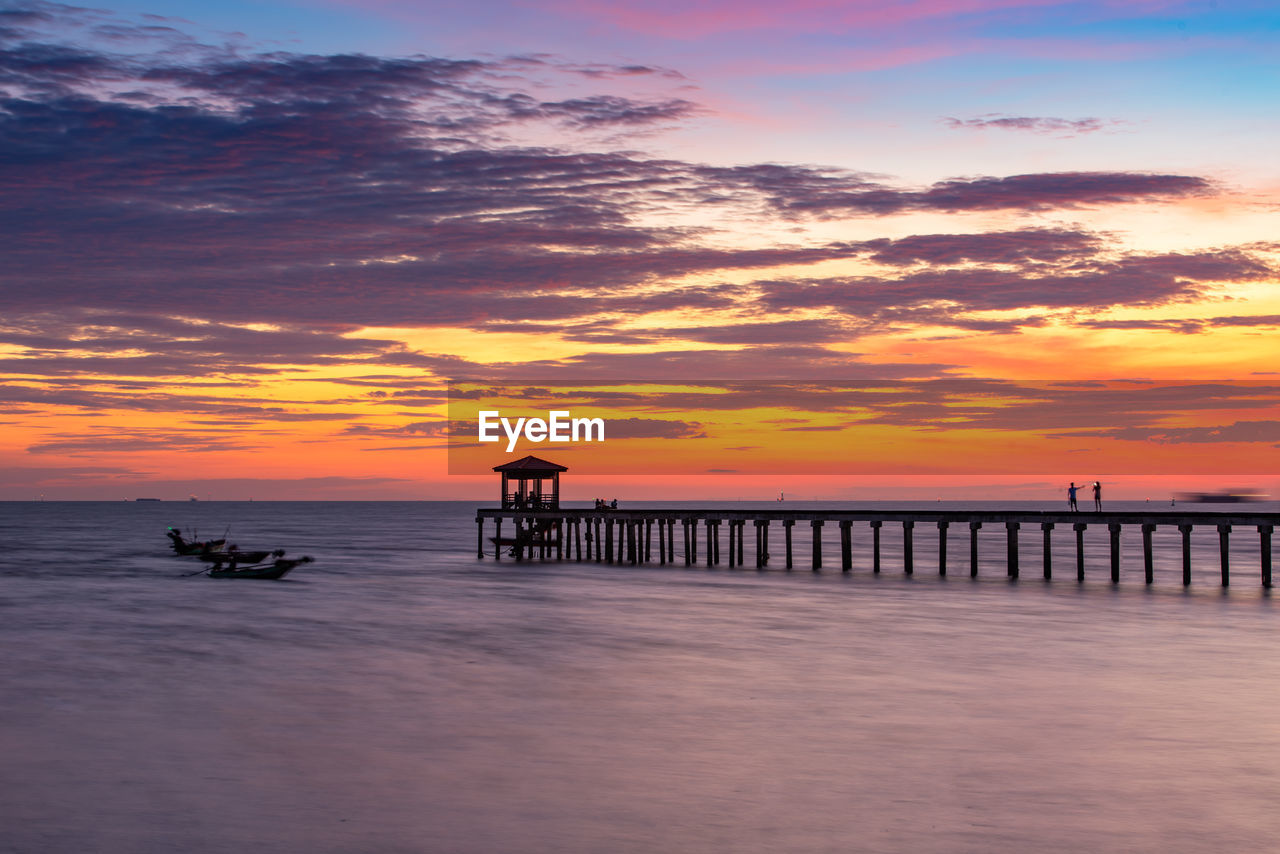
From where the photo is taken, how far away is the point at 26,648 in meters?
31.1

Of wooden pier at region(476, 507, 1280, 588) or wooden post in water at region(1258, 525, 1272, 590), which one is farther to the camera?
wooden post in water at region(1258, 525, 1272, 590)

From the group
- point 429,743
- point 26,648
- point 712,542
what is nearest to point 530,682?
point 429,743

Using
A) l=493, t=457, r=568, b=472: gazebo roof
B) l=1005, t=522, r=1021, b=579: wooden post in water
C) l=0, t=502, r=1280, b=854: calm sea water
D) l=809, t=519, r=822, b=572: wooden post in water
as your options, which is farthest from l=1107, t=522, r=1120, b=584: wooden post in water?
l=493, t=457, r=568, b=472: gazebo roof

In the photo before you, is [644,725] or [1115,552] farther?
[1115,552]

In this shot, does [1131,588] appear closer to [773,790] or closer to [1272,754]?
[1272,754]

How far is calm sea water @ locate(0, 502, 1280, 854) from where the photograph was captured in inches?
562

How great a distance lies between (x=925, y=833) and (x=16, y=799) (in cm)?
1154

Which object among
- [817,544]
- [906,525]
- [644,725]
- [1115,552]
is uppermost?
[906,525]

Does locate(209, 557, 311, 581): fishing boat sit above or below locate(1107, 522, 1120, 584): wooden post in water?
below

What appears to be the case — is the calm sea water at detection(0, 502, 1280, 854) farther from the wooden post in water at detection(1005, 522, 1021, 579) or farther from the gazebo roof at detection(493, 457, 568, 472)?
the gazebo roof at detection(493, 457, 568, 472)

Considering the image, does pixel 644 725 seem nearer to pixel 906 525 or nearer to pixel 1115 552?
pixel 1115 552

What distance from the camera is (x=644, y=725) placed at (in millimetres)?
20531

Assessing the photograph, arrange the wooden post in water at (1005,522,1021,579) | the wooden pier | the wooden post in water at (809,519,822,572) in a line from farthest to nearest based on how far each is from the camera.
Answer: the wooden post in water at (809,519,822,572) < the wooden post in water at (1005,522,1021,579) < the wooden pier

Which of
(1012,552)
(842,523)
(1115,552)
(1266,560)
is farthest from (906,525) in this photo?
(1266,560)
